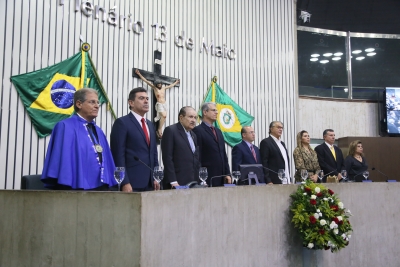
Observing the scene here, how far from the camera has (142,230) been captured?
1.88m

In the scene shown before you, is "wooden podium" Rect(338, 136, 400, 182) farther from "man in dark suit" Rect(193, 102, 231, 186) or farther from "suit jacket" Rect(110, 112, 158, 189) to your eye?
"suit jacket" Rect(110, 112, 158, 189)

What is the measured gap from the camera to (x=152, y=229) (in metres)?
1.94

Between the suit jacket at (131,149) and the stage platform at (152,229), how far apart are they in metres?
0.82

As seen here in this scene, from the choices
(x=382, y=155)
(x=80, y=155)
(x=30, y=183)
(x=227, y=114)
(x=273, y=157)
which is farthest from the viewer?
(x=382, y=155)

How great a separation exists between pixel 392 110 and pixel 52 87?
19.9ft

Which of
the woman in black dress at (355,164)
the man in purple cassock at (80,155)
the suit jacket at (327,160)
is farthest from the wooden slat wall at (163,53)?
the man in purple cassock at (80,155)

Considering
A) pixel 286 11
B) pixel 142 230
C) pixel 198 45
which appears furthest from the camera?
pixel 286 11

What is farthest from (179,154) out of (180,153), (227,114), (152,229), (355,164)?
(227,114)

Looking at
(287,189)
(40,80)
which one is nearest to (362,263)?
(287,189)

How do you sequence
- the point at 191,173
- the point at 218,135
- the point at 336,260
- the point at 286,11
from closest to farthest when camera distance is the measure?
the point at 336,260
the point at 191,173
the point at 218,135
the point at 286,11

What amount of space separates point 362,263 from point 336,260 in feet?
1.04

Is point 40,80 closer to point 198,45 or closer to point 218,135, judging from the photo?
point 218,135

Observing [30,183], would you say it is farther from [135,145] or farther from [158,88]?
[158,88]

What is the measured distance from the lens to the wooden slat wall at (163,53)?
461cm
